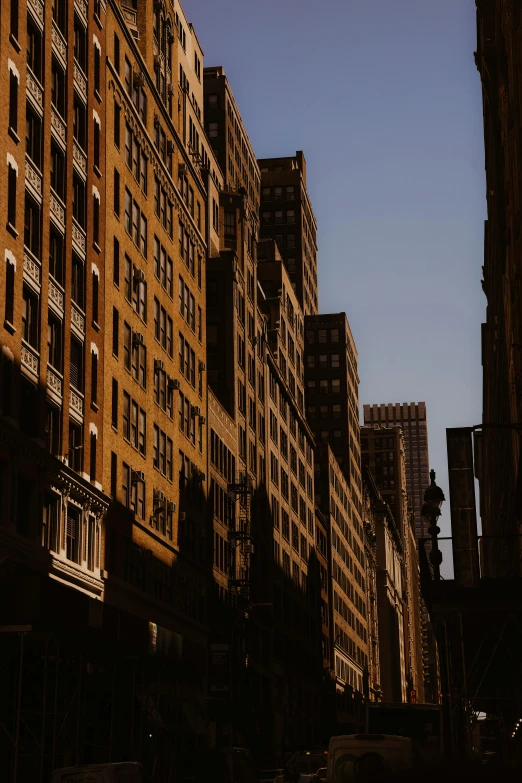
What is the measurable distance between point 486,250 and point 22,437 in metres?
52.3

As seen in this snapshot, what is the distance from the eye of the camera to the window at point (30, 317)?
143 ft

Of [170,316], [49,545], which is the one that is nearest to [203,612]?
[170,316]

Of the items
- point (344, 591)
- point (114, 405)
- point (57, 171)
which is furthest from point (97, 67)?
point (344, 591)

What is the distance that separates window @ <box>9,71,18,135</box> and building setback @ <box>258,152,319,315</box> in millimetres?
120349

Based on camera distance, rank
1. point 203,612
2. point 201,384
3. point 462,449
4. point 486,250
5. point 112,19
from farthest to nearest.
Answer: point 486,250, point 201,384, point 203,612, point 112,19, point 462,449

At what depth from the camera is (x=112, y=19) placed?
59344mm

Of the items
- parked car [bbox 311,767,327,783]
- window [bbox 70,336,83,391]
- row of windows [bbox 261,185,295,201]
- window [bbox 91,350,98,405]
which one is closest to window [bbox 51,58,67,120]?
window [bbox 70,336,83,391]

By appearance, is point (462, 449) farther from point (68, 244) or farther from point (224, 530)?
point (224, 530)

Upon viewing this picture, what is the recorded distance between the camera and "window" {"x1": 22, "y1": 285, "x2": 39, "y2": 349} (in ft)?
143

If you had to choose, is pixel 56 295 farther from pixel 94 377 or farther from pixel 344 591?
pixel 344 591

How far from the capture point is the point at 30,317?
44125mm

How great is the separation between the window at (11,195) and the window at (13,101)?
1652 mm

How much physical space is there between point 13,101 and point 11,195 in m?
3.72

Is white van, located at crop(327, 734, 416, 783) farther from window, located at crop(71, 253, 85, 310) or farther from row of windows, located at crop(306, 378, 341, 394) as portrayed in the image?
row of windows, located at crop(306, 378, 341, 394)
